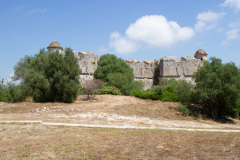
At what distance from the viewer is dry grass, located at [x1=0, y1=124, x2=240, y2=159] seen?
528 cm

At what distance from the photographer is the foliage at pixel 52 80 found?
57.5ft

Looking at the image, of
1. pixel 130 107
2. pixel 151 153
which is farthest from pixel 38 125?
pixel 130 107

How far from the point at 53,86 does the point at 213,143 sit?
14306mm

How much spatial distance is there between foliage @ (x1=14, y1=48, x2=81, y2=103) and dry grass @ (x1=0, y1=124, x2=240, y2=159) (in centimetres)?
962

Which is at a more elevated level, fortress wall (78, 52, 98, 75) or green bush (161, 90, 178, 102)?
fortress wall (78, 52, 98, 75)

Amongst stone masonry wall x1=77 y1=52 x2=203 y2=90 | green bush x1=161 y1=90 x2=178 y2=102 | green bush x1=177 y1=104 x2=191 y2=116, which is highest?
stone masonry wall x1=77 y1=52 x2=203 y2=90

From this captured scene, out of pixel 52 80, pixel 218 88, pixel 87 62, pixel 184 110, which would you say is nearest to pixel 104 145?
pixel 184 110

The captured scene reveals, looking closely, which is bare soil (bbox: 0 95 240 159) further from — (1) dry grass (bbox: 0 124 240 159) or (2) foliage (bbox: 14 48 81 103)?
(2) foliage (bbox: 14 48 81 103)

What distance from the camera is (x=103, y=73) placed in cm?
3200

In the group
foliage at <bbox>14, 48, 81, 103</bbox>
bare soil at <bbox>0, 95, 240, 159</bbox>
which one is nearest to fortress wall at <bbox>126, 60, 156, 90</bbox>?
foliage at <bbox>14, 48, 81, 103</bbox>

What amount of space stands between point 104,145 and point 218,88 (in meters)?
11.8

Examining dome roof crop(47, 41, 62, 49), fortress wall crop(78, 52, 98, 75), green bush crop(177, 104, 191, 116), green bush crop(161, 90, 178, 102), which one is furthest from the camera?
fortress wall crop(78, 52, 98, 75)

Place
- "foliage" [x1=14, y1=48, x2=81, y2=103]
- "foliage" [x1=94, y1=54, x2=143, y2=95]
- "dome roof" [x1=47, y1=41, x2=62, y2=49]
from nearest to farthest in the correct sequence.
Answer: "foliage" [x1=14, y1=48, x2=81, y2=103]
"foliage" [x1=94, y1=54, x2=143, y2=95]
"dome roof" [x1=47, y1=41, x2=62, y2=49]

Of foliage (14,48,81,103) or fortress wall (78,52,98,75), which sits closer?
foliage (14,48,81,103)
